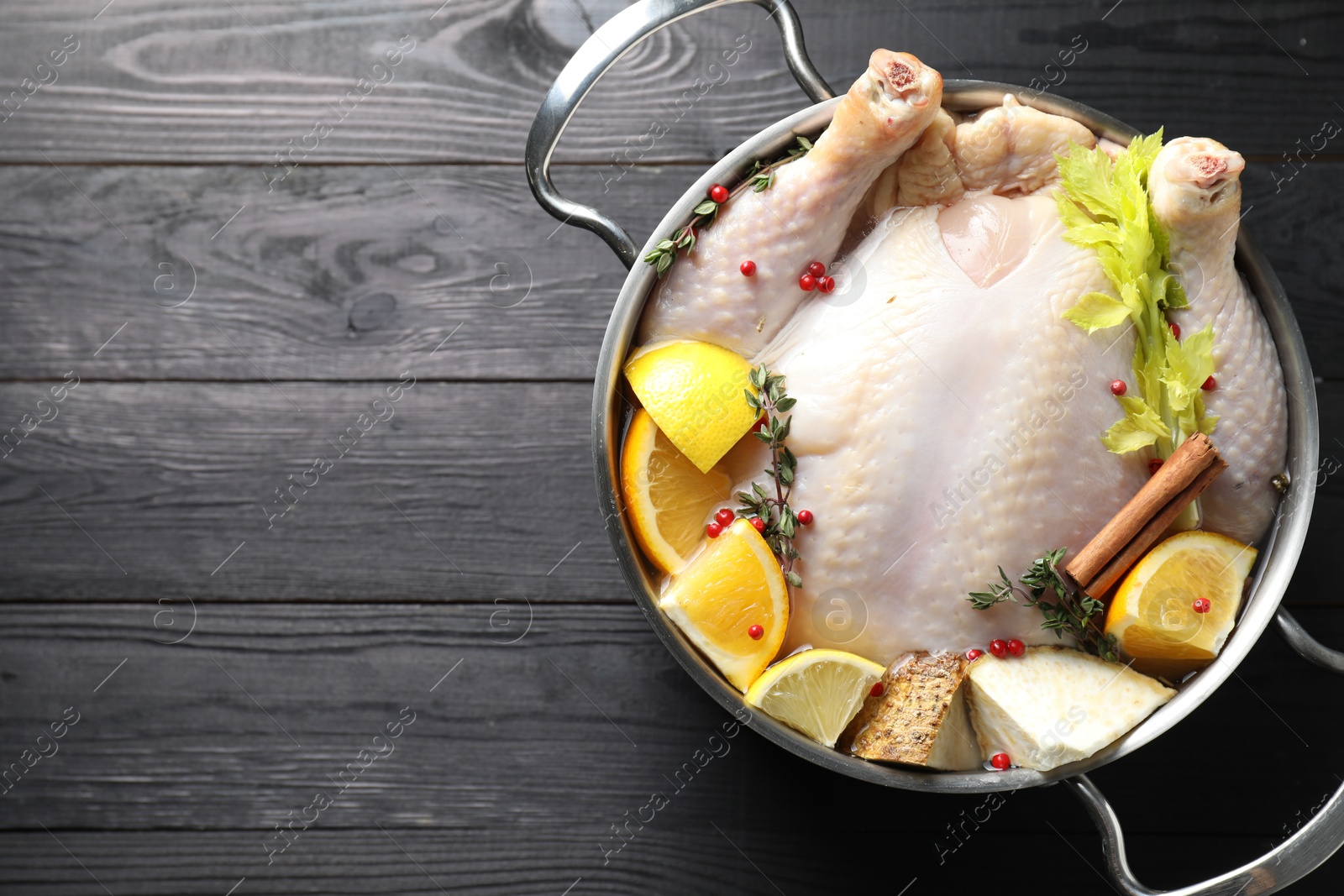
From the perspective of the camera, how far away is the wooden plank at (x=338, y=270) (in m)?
1.55

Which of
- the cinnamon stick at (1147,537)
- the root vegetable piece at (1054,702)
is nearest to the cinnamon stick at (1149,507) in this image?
the cinnamon stick at (1147,537)

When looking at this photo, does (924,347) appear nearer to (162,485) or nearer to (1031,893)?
(1031,893)

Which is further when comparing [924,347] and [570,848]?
[570,848]

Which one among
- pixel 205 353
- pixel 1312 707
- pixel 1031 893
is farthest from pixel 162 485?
pixel 1312 707

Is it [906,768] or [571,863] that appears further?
[571,863]

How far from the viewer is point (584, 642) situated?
1548mm

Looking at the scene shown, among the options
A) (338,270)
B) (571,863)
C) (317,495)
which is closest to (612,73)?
(338,270)

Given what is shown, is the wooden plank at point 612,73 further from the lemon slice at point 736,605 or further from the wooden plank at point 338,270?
the lemon slice at point 736,605

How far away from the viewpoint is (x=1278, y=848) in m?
1.11

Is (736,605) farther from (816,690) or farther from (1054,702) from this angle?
(1054,702)

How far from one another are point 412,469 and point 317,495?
0.17m

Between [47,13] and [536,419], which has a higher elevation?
[47,13]

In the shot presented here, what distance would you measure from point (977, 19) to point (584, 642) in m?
1.27

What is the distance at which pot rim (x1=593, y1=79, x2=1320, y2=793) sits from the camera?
3.84 ft
